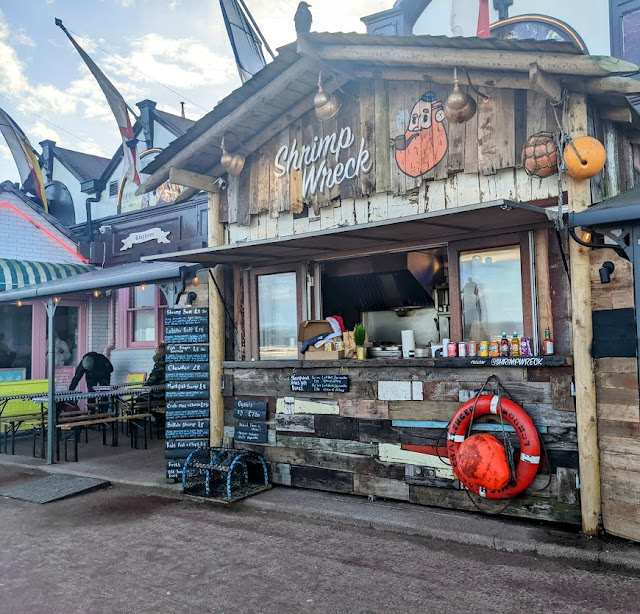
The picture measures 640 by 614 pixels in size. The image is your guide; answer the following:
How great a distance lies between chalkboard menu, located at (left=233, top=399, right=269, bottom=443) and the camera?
7.38 meters

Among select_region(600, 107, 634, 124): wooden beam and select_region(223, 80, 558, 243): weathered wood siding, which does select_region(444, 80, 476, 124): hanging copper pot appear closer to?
select_region(223, 80, 558, 243): weathered wood siding

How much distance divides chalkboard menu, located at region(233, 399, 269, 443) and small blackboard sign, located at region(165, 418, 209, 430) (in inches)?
19.8

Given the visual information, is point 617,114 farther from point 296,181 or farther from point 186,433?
point 186,433

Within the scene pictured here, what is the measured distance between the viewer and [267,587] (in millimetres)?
4430

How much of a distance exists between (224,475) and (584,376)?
14.8 ft

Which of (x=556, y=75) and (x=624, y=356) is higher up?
(x=556, y=75)

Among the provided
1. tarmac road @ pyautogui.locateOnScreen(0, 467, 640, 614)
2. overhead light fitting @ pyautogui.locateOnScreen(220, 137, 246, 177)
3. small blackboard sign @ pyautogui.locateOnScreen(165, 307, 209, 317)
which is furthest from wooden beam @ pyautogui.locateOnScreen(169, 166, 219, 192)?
tarmac road @ pyautogui.locateOnScreen(0, 467, 640, 614)

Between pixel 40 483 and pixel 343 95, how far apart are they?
6324 mm

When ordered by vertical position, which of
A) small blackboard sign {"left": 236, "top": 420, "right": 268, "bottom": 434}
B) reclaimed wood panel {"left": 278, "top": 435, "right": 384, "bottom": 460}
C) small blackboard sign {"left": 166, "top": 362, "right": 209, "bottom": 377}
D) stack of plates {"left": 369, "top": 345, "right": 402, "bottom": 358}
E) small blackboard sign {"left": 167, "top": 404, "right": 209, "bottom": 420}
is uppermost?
stack of plates {"left": 369, "top": 345, "right": 402, "bottom": 358}

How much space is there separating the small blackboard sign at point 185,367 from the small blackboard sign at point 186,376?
0.9 inches

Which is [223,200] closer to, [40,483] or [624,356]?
[40,483]

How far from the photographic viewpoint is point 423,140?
638 centimetres

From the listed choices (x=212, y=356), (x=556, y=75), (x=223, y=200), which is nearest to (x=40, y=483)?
(x=212, y=356)

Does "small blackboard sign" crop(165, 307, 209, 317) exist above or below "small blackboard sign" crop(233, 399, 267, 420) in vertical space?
above
